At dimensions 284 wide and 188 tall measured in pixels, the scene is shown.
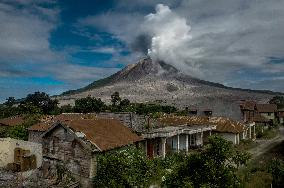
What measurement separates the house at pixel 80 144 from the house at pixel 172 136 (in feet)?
15.5

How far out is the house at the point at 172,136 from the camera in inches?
1436

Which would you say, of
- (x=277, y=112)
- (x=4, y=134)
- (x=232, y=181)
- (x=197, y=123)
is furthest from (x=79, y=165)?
(x=277, y=112)

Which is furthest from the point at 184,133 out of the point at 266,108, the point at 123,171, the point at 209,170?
the point at 266,108

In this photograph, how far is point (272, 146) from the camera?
1911 inches

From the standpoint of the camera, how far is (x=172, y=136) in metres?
40.7

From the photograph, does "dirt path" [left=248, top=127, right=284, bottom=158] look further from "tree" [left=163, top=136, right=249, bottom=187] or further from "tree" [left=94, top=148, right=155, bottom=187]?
"tree" [left=163, top=136, right=249, bottom=187]

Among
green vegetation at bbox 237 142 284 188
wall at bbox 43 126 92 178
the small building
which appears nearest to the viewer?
Result: green vegetation at bbox 237 142 284 188

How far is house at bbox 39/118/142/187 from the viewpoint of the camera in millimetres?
26797

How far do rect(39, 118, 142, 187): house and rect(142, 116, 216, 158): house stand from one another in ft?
15.5

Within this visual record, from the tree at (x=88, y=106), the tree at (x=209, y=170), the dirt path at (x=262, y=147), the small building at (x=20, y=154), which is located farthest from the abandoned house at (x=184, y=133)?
the tree at (x=88, y=106)

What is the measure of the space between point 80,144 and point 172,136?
618 inches

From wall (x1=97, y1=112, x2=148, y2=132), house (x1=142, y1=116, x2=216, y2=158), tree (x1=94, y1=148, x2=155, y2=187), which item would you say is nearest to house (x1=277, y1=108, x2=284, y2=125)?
house (x1=142, y1=116, x2=216, y2=158)

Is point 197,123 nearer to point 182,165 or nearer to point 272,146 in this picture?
point 272,146

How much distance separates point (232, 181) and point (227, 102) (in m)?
51.6
